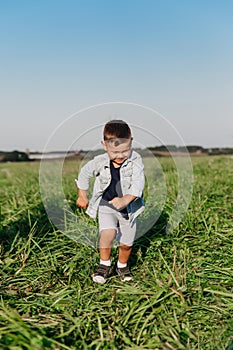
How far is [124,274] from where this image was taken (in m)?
3.46

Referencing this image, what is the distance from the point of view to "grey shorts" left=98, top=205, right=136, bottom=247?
3377mm

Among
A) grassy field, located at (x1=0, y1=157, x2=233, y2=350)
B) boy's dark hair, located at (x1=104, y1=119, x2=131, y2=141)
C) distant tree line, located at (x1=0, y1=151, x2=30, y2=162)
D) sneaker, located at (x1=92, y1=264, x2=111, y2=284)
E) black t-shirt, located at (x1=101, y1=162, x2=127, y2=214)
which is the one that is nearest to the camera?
grassy field, located at (x1=0, y1=157, x2=233, y2=350)

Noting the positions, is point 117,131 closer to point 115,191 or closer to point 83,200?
point 115,191

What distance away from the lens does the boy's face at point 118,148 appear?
3.14 meters

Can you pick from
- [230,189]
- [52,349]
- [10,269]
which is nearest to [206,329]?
[52,349]

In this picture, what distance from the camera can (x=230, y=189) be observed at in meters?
5.96

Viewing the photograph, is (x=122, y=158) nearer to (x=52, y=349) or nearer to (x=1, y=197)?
(x=52, y=349)

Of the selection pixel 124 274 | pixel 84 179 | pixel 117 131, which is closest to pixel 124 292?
pixel 124 274

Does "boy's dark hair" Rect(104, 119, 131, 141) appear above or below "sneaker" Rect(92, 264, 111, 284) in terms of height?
above

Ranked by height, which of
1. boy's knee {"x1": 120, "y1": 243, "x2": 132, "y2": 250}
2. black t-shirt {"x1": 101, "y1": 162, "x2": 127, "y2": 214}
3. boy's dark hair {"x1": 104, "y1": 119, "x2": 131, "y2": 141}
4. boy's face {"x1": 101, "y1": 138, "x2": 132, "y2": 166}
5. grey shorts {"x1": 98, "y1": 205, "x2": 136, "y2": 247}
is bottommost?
boy's knee {"x1": 120, "y1": 243, "x2": 132, "y2": 250}

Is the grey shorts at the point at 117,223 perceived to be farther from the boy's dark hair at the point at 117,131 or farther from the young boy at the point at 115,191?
the boy's dark hair at the point at 117,131

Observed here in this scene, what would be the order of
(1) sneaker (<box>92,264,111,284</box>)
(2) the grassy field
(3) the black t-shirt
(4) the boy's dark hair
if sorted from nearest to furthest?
1. (2) the grassy field
2. (4) the boy's dark hair
3. (3) the black t-shirt
4. (1) sneaker (<box>92,264,111,284</box>)

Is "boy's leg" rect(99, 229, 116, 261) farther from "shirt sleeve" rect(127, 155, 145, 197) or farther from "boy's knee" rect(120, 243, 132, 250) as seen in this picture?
"shirt sleeve" rect(127, 155, 145, 197)

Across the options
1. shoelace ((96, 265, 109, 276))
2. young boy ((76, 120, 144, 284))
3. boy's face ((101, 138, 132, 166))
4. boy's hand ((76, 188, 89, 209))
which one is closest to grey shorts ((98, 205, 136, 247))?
young boy ((76, 120, 144, 284))
